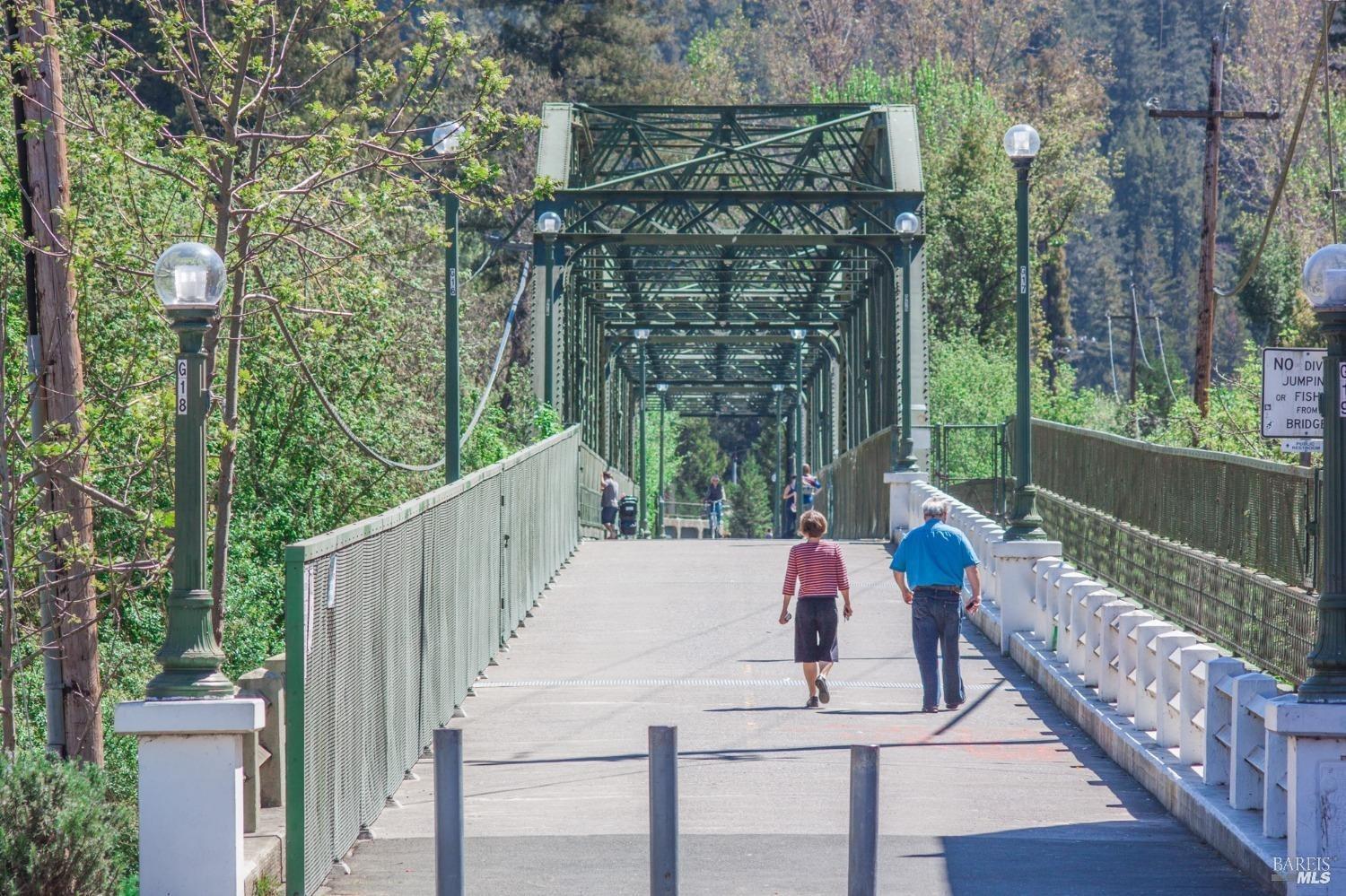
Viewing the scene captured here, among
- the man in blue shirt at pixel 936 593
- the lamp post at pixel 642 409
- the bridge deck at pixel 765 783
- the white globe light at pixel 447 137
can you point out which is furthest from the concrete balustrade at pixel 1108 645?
the lamp post at pixel 642 409

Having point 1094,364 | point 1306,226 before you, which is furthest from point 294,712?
point 1094,364

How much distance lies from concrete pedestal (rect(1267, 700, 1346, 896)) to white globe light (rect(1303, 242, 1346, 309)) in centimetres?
182

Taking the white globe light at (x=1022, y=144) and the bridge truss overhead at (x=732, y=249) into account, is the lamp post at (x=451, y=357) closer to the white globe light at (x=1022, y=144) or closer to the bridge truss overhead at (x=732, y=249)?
the bridge truss overhead at (x=732, y=249)

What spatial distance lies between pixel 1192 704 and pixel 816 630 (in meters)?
4.48

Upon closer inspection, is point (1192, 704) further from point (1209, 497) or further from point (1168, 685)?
point (1209, 497)

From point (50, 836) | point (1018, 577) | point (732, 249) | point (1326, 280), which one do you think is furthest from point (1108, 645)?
point (732, 249)

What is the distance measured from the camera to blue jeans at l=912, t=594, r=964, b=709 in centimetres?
1469

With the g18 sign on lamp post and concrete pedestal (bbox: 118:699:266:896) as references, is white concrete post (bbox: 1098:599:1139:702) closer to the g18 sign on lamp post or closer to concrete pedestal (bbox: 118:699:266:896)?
concrete pedestal (bbox: 118:699:266:896)

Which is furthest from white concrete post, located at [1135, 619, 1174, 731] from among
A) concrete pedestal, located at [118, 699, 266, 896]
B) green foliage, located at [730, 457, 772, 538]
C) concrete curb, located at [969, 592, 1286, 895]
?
green foliage, located at [730, 457, 772, 538]

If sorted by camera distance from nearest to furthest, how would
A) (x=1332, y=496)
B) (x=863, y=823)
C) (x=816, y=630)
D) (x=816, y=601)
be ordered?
(x=863, y=823)
(x=1332, y=496)
(x=816, y=630)
(x=816, y=601)

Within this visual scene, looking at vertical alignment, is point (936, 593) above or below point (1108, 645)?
above

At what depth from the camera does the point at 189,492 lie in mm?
8625

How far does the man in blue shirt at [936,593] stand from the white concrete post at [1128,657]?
1.79 metres

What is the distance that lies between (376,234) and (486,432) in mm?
5880
